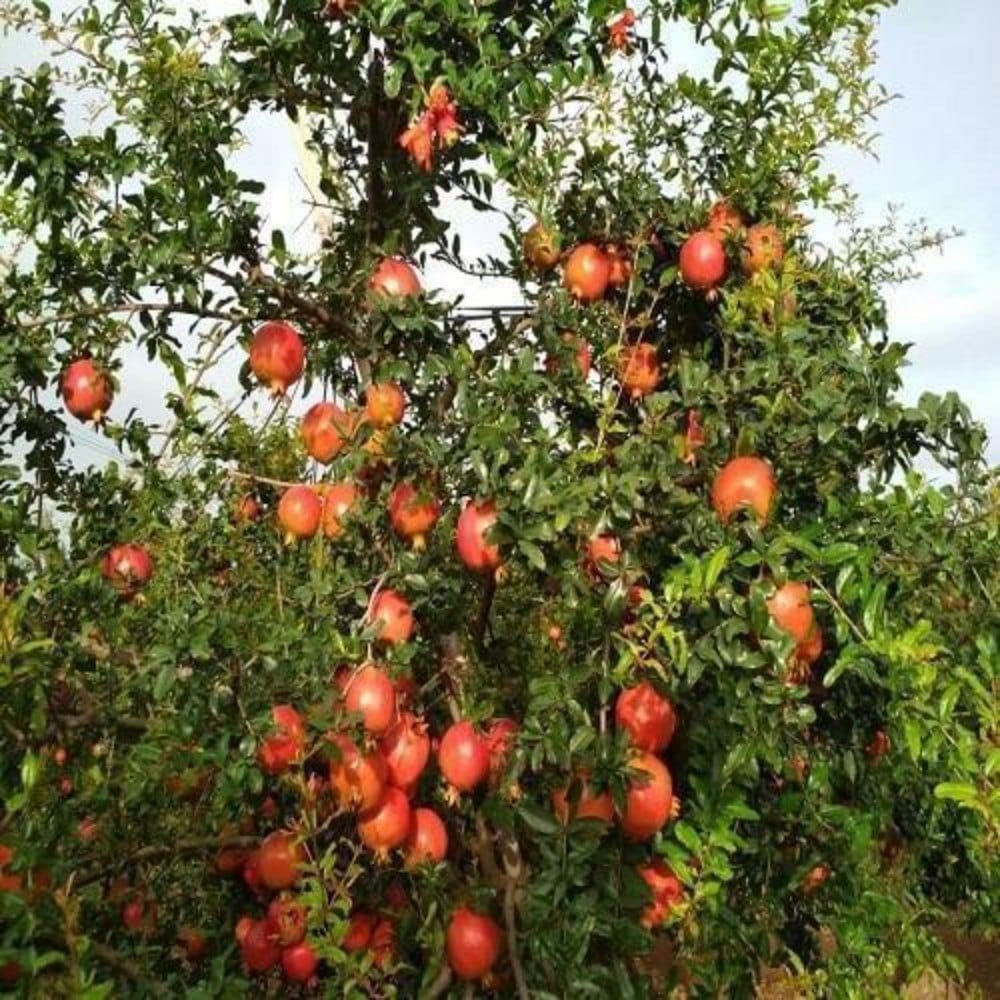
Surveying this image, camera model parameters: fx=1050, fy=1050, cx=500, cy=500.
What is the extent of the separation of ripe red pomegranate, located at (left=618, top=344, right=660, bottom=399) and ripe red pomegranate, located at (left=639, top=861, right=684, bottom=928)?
40.3 inches

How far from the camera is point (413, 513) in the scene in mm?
2186

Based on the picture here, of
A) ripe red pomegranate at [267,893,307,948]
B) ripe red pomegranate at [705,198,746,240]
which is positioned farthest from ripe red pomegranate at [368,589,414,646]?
ripe red pomegranate at [705,198,746,240]

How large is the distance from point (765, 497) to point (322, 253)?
1546 mm

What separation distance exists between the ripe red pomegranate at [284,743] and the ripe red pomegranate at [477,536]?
0.45 metres

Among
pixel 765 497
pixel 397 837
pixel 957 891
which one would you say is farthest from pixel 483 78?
pixel 957 891

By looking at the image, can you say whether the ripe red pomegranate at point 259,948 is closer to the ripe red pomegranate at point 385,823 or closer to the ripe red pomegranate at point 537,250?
the ripe red pomegranate at point 385,823

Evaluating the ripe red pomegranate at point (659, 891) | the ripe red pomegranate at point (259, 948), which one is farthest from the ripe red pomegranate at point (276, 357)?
the ripe red pomegranate at point (659, 891)

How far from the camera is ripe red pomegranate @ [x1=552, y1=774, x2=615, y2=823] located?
1.92 meters

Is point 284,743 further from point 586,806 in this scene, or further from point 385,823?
point 586,806

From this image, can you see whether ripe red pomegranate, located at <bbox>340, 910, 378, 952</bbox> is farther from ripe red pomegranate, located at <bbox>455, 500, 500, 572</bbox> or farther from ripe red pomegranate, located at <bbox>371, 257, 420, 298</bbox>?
ripe red pomegranate, located at <bbox>371, 257, 420, 298</bbox>

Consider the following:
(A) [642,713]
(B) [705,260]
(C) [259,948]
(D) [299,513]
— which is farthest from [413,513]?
(C) [259,948]

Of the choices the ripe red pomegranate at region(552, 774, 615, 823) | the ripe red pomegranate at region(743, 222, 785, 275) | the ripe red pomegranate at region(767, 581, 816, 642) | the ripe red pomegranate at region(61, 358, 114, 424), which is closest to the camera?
the ripe red pomegranate at region(767, 581, 816, 642)

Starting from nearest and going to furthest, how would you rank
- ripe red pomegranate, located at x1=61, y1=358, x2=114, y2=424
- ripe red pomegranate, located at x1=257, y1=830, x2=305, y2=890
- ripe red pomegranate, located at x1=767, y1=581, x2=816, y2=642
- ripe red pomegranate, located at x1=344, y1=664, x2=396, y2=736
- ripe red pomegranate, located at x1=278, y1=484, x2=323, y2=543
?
ripe red pomegranate, located at x1=767, y1=581, x2=816, y2=642 → ripe red pomegranate, located at x1=344, y1=664, x2=396, y2=736 → ripe red pomegranate, located at x1=257, y1=830, x2=305, y2=890 → ripe red pomegranate, located at x1=278, y1=484, x2=323, y2=543 → ripe red pomegranate, located at x1=61, y1=358, x2=114, y2=424

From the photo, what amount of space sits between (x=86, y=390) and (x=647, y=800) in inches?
63.1
